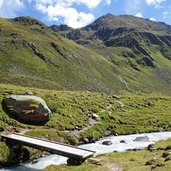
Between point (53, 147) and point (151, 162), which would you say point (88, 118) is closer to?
point (53, 147)

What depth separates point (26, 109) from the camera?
6569 cm

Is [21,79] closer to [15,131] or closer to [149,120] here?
[149,120]

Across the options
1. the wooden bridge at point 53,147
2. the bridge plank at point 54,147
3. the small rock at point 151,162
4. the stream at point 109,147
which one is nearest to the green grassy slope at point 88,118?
the wooden bridge at point 53,147

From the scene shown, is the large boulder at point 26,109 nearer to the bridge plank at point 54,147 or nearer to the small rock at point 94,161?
the bridge plank at point 54,147

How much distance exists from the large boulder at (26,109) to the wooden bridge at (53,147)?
39.1 feet

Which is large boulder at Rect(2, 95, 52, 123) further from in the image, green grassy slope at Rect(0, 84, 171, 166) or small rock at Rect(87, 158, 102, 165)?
small rock at Rect(87, 158, 102, 165)

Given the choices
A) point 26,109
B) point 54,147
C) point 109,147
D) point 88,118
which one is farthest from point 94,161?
point 88,118

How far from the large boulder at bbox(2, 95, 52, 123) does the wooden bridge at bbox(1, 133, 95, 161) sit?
11928 mm

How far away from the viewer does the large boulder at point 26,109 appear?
2542 inches

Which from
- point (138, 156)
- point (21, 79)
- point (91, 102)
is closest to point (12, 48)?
point (21, 79)

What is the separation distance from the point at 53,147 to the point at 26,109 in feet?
66.6

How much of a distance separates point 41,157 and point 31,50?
152675mm

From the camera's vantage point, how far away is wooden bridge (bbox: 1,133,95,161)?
43531mm

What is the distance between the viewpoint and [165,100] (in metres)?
124
